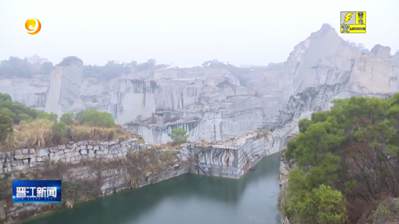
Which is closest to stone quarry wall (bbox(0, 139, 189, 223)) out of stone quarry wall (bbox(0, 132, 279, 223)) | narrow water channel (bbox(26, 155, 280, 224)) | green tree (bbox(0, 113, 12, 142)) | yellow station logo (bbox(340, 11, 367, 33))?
stone quarry wall (bbox(0, 132, 279, 223))

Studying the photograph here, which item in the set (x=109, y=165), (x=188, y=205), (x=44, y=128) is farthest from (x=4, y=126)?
(x=188, y=205)

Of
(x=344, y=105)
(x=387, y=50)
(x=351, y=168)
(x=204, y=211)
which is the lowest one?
(x=204, y=211)

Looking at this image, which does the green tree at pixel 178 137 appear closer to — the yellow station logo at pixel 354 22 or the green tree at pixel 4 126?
the green tree at pixel 4 126

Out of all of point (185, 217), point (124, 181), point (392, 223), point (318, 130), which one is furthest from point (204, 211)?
point (392, 223)

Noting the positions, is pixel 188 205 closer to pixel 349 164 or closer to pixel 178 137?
pixel 349 164

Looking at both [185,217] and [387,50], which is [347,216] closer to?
[185,217]

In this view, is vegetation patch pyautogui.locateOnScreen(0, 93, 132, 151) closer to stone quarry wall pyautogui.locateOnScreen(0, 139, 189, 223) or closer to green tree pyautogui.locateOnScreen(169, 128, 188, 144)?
stone quarry wall pyautogui.locateOnScreen(0, 139, 189, 223)
